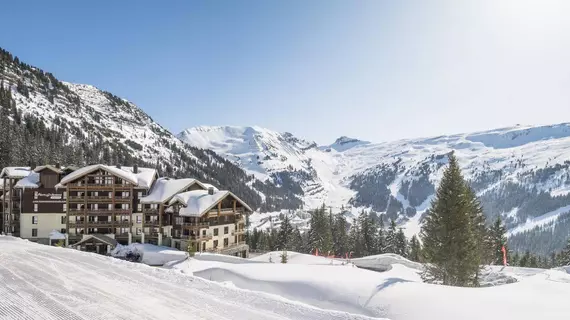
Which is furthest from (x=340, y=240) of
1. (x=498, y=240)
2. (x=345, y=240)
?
(x=498, y=240)

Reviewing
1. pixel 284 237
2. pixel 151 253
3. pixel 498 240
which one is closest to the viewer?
pixel 151 253

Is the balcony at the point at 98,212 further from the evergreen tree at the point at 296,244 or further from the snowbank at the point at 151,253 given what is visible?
the evergreen tree at the point at 296,244

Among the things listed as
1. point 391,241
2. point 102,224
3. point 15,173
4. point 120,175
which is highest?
point 15,173

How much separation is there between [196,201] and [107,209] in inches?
577

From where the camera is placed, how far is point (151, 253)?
49.2m

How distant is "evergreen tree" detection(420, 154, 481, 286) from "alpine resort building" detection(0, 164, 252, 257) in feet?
105

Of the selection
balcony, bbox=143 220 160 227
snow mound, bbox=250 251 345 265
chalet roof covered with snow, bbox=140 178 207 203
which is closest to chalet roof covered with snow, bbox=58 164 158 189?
chalet roof covered with snow, bbox=140 178 207 203

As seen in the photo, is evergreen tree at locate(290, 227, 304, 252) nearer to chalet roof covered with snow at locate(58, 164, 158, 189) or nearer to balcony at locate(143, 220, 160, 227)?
balcony at locate(143, 220, 160, 227)

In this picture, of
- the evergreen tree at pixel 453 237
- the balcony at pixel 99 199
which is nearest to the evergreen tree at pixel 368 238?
the balcony at pixel 99 199

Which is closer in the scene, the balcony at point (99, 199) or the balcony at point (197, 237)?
the balcony at point (197, 237)

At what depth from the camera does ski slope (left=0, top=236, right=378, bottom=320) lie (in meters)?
14.8

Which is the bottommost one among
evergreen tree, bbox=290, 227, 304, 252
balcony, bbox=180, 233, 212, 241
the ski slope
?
evergreen tree, bbox=290, 227, 304, 252

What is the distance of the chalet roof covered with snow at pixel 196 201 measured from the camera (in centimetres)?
5257

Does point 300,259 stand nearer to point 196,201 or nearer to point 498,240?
point 196,201
